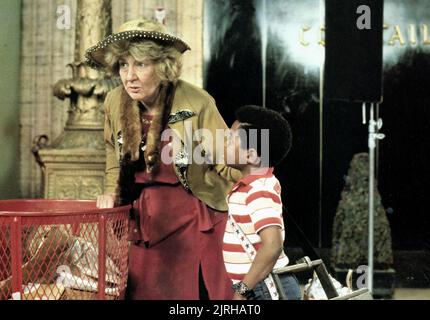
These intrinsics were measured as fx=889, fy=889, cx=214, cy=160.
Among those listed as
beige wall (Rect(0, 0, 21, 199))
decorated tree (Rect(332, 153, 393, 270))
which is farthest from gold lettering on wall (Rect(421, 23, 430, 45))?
beige wall (Rect(0, 0, 21, 199))

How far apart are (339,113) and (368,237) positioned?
1408mm

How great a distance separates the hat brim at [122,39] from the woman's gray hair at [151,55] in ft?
0.08

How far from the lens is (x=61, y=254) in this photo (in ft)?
11.2

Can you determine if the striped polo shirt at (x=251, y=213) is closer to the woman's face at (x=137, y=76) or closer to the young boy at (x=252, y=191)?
the young boy at (x=252, y=191)

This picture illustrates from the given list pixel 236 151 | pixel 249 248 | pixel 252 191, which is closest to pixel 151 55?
pixel 236 151

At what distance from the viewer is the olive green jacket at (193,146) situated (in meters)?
4.12

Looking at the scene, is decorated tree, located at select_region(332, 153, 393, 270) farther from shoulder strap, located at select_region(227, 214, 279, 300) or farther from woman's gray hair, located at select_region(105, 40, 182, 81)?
shoulder strap, located at select_region(227, 214, 279, 300)

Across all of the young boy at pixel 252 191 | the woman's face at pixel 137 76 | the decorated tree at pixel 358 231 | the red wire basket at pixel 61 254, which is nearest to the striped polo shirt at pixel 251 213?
the young boy at pixel 252 191

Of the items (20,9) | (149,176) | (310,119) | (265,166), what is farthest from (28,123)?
(265,166)

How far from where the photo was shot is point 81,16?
5.48m

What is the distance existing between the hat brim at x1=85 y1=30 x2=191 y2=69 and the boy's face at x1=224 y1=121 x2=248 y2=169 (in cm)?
59

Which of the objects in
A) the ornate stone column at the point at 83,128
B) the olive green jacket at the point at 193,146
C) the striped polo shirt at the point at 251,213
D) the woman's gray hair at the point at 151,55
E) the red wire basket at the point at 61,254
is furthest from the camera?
the ornate stone column at the point at 83,128

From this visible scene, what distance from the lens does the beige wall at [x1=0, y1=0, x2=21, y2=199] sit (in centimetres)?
668

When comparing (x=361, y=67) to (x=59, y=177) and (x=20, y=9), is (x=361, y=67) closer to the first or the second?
(x=59, y=177)
